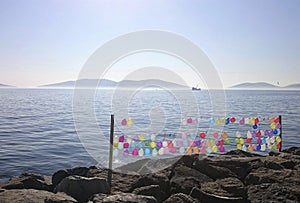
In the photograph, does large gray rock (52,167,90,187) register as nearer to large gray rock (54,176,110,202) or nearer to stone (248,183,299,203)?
large gray rock (54,176,110,202)

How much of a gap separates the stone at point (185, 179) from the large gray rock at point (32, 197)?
2611 mm

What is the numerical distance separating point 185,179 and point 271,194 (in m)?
2.16

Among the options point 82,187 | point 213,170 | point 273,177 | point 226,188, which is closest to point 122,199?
point 82,187

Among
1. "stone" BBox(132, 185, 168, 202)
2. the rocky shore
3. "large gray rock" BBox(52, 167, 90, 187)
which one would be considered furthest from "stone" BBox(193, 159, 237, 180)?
"large gray rock" BBox(52, 167, 90, 187)

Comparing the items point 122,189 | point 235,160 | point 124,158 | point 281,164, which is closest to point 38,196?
point 122,189

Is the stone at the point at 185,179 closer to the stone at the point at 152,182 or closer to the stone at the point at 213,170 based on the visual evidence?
the stone at the point at 152,182

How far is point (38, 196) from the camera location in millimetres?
7004

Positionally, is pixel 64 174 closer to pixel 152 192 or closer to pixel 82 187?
pixel 82 187

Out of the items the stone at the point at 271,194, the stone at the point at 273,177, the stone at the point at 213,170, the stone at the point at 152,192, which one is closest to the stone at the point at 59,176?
the stone at the point at 152,192

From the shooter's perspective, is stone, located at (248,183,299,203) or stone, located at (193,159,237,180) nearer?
stone, located at (248,183,299,203)

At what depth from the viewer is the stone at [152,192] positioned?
7.62 metres

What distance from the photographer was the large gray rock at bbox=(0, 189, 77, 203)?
6633 millimetres

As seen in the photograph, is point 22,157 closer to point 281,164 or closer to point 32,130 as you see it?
point 32,130

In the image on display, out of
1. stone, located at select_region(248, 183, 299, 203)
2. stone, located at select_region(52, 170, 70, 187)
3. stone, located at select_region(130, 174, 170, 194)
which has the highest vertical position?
stone, located at select_region(248, 183, 299, 203)
